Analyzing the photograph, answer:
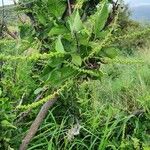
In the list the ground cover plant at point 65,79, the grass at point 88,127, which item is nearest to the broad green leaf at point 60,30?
the ground cover plant at point 65,79

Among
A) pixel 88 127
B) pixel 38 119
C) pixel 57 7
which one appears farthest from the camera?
pixel 88 127

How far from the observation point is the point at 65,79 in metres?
2.12

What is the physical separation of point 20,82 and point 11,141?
30.0 inches

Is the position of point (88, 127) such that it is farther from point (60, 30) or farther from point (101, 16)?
point (101, 16)

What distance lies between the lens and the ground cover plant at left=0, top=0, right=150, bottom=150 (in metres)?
2.05

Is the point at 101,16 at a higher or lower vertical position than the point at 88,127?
higher

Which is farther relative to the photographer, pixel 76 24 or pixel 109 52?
pixel 109 52

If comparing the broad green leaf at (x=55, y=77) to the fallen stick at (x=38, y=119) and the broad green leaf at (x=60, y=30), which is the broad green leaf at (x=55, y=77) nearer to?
the broad green leaf at (x=60, y=30)

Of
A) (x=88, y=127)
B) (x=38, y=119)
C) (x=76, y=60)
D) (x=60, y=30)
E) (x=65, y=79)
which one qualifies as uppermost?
(x=60, y=30)

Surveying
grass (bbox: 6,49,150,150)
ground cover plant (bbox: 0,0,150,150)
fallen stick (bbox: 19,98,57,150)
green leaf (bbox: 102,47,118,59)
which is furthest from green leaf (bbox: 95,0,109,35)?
grass (bbox: 6,49,150,150)

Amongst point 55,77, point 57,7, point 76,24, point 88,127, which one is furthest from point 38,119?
point 88,127

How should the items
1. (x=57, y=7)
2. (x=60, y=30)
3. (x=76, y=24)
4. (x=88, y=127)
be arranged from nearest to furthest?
(x=76, y=24) → (x=60, y=30) → (x=57, y=7) → (x=88, y=127)

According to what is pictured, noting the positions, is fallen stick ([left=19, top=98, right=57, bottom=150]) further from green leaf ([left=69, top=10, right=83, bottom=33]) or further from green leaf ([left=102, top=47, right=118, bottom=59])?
green leaf ([left=69, top=10, right=83, bottom=33])

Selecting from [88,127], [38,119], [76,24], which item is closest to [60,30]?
[76,24]
